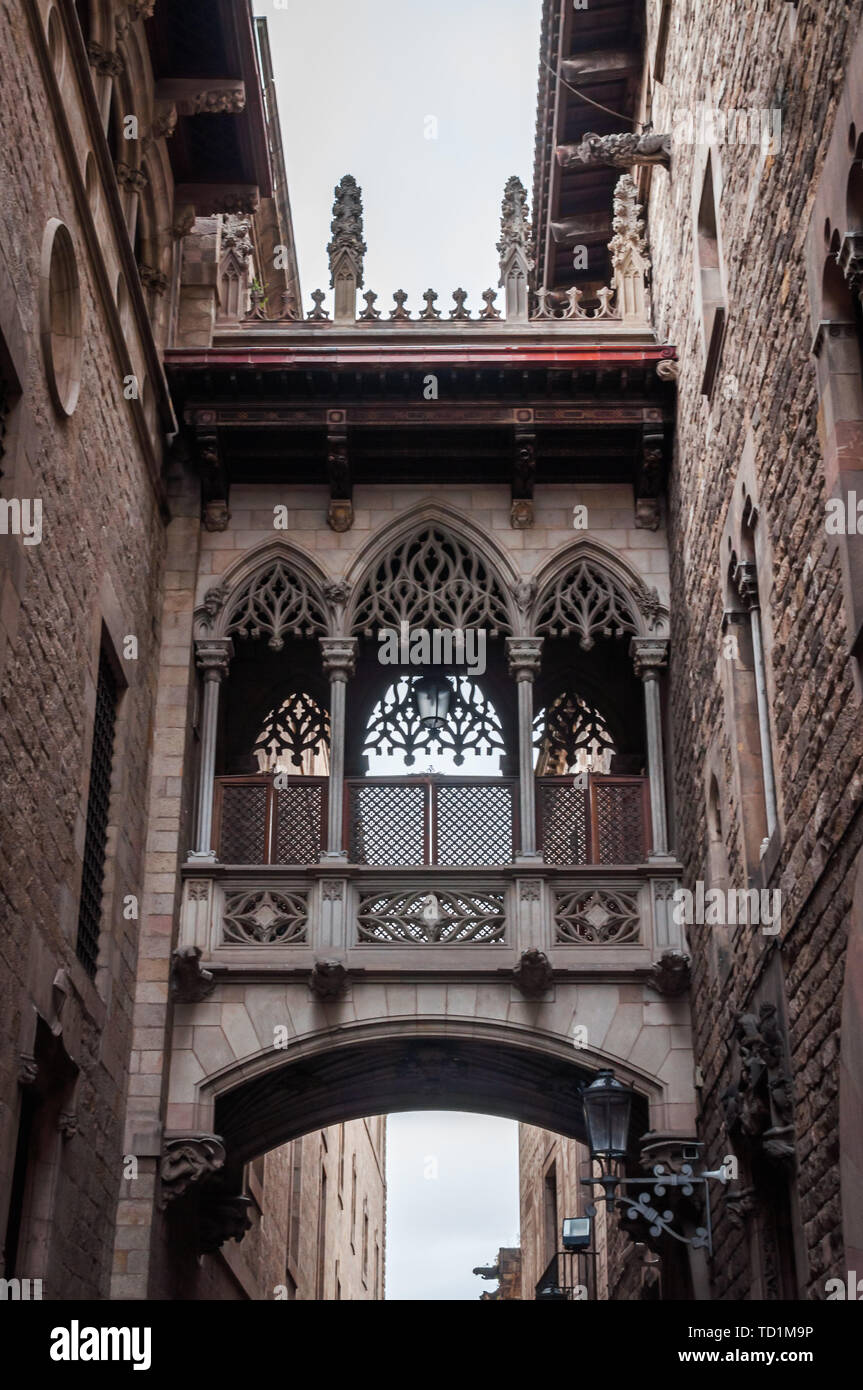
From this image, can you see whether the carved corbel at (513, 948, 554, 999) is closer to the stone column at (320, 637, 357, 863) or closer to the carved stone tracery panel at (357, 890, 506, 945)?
the carved stone tracery panel at (357, 890, 506, 945)

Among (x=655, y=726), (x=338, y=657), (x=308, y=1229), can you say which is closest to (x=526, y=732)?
(x=655, y=726)

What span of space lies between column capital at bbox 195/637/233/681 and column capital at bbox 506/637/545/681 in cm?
224

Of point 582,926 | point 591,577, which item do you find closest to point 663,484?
point 591,577

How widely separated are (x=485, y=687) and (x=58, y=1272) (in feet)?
21.5

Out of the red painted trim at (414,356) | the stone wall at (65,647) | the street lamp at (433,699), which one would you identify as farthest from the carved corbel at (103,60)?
the street lamp at (433,699)

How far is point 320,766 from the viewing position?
78.7 ft

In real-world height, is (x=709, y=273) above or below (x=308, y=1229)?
above

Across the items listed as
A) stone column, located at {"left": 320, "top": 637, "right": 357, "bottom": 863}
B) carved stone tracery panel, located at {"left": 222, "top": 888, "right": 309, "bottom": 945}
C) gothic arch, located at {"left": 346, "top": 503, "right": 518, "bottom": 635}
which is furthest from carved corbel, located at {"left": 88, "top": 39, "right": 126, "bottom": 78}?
carved stone tracery panel, located at {"left": 222, "top": 888, "right": 309, "bottom": 945}

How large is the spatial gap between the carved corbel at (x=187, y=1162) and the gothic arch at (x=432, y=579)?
4.18 m

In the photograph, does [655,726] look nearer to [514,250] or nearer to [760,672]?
[760,672]

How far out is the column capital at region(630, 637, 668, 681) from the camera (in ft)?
45.4

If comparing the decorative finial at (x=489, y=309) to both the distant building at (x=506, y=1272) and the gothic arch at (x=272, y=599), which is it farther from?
the distant building at (x=506, y=1272)

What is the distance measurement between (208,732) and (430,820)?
1868mm

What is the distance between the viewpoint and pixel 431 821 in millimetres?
13430
